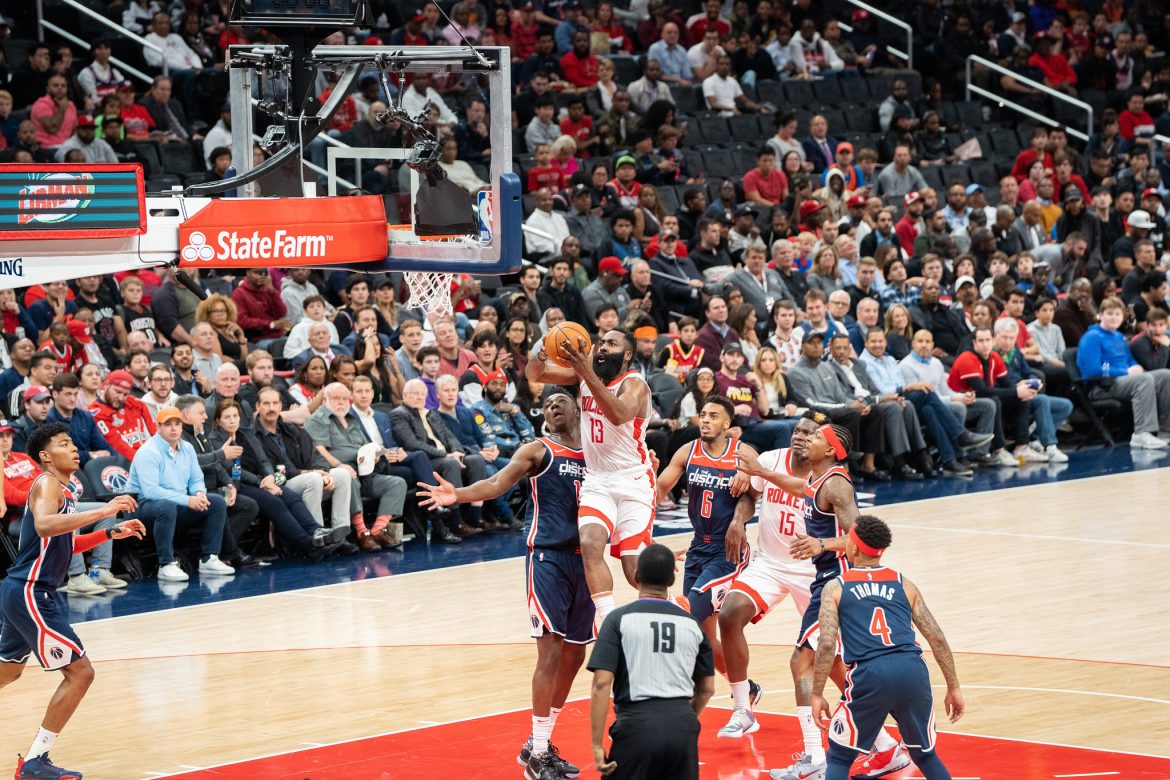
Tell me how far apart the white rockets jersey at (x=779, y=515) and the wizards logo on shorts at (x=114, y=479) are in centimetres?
603

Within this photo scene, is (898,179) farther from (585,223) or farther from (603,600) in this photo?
(603,600)

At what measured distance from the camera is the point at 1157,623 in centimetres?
1172

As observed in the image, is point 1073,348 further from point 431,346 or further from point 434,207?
point 434,207

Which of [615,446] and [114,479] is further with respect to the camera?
[114,479]

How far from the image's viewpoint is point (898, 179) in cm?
2255

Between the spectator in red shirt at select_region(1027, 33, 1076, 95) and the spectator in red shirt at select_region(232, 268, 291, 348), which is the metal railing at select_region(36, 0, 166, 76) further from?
the spectator in red shirt at select_region(1027, 33, 1076, 95)

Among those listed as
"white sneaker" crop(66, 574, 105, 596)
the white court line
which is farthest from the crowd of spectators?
the white court line

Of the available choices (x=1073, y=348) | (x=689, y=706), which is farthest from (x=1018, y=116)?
(x=689, y=706)

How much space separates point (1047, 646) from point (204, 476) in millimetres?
6611

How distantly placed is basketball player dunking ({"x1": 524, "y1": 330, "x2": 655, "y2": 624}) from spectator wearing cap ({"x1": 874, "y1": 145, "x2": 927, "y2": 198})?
1374 cm

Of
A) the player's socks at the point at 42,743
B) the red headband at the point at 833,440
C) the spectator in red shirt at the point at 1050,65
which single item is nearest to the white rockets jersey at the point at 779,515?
the red headband at the point at 833,440

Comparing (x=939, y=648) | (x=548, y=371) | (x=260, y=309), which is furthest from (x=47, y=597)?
(x=260, y=309)

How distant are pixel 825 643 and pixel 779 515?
1839mm

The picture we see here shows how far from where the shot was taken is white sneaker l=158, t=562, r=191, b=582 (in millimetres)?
13695
